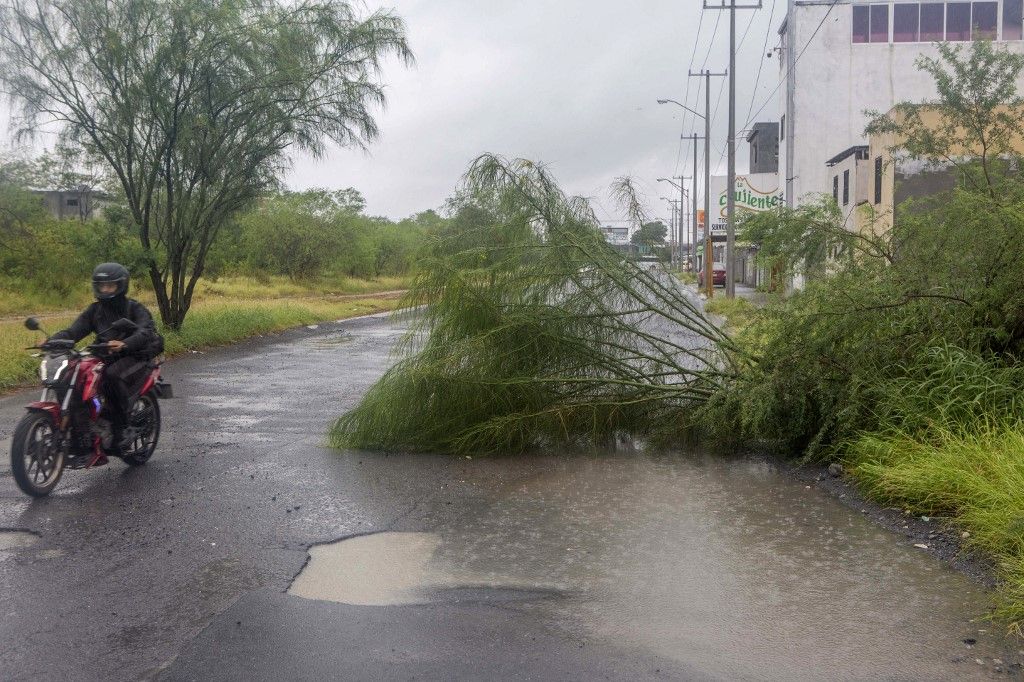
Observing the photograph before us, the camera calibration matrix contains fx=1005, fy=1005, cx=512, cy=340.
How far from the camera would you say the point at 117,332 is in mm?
8430

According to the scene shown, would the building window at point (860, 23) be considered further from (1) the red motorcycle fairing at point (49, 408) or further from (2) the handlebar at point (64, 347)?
(1) the red motorcycle fairing at point (49, 408)

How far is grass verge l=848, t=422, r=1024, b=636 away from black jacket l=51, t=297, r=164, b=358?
599cm

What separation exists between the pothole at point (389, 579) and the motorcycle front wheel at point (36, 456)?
255 cm

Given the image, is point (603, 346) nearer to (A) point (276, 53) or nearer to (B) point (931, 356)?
(B) point (931, 356)

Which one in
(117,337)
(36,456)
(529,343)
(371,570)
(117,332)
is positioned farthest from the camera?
(529,343)

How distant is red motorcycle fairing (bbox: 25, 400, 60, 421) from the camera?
7598 mm

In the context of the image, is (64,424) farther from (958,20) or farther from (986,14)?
(986,14)

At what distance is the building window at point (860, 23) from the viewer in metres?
51.6

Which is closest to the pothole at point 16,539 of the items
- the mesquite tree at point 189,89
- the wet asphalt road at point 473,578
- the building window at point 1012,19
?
the wet asphalt road at point 473,578

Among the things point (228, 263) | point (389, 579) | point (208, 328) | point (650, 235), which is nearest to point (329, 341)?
point (208, 328)

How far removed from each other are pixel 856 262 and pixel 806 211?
0.77 m

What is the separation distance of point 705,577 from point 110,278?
18.9 feet

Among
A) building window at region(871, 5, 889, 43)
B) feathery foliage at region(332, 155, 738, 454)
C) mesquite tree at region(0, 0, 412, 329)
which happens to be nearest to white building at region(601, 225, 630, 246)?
feathery foliage at region(332, 155, 738, 454)

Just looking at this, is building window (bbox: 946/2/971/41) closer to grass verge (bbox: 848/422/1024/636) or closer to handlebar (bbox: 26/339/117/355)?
grass verge (bbox: 848/422/1024/636)
